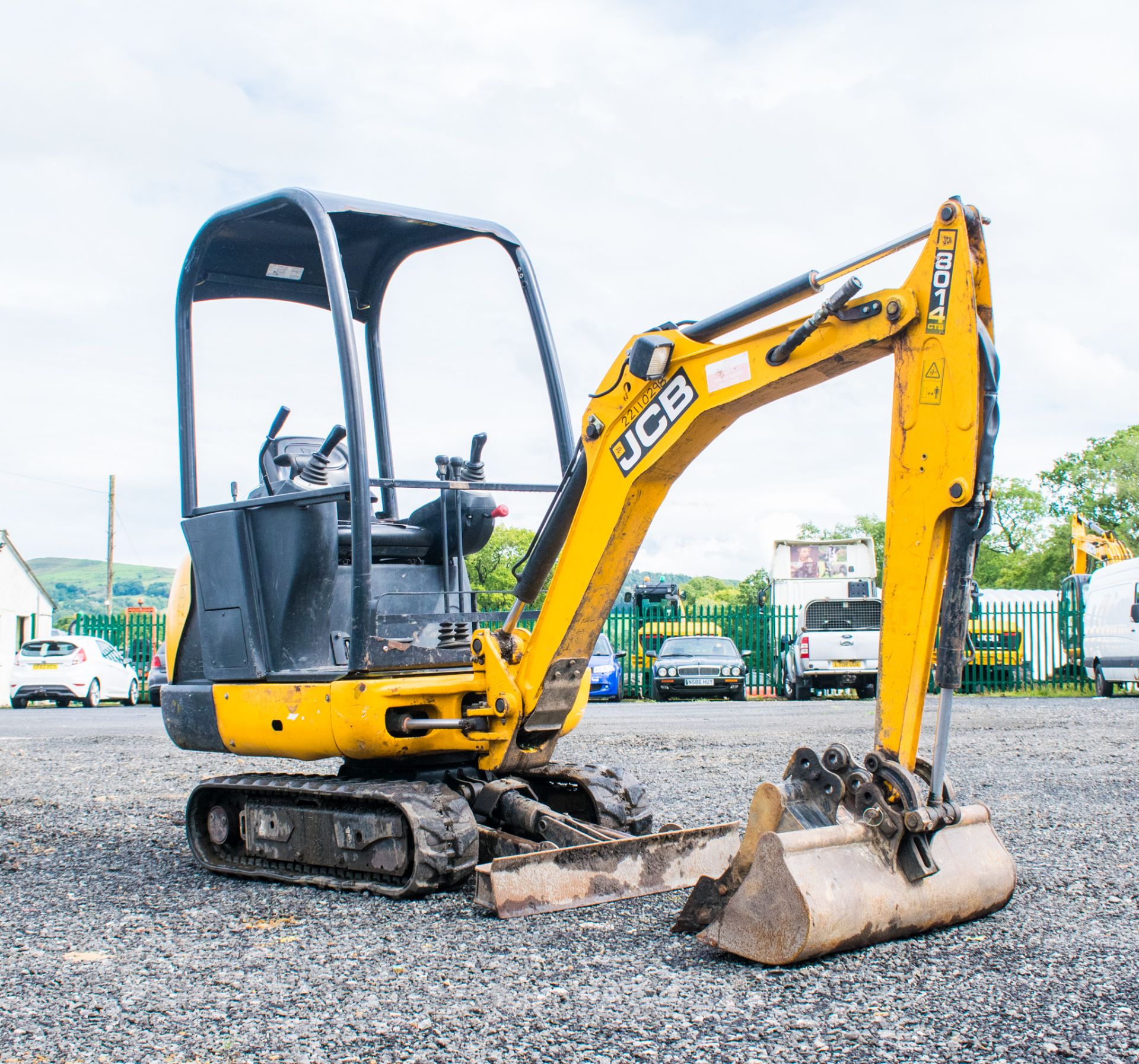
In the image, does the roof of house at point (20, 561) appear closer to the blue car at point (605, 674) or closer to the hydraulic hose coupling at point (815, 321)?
the blue car at point (605, 674)

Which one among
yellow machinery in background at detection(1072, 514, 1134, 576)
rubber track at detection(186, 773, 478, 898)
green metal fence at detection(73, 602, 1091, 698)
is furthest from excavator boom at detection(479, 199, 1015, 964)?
yellow machinery in background at detection(1072, 514, 1134, 576)

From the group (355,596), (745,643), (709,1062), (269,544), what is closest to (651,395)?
(355,596)

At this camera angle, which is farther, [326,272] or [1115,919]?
[326,272]

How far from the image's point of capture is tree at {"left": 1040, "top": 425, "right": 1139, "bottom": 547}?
2557 inches

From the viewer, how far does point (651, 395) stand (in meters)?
4.78

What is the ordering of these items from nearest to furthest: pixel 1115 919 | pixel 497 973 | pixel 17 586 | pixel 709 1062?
pixel 709 1062 → pixel 497 973 → pixel 1115 919 → pixel 17 586

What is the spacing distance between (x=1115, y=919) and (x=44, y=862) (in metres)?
4.86

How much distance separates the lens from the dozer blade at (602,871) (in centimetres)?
441

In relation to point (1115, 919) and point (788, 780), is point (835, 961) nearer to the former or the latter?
point (788, 780)

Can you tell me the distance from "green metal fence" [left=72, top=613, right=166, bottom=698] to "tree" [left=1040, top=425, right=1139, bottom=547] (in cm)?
5174

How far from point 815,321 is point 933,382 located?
0.47 meters

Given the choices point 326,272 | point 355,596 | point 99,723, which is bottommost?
point 99,723

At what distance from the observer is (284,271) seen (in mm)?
6469

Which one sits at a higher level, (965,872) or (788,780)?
(788,780)
